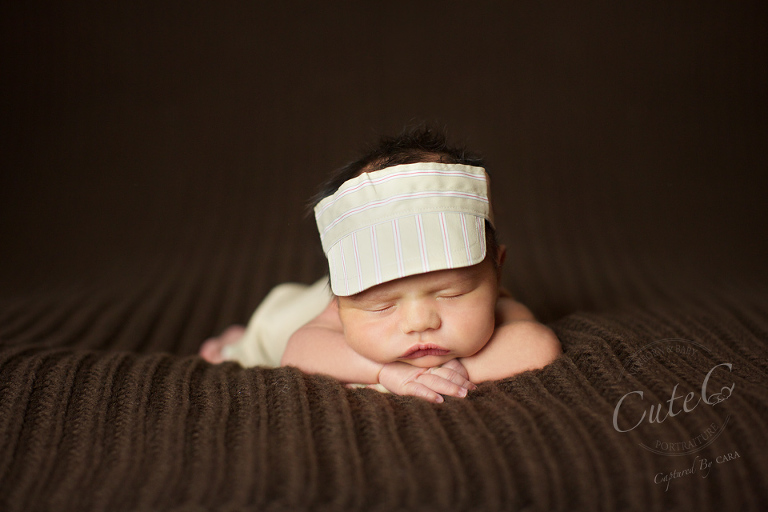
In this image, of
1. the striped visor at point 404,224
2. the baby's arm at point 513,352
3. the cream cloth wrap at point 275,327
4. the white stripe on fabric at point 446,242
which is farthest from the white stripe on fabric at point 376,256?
the cream cloth wrap at point 275,327

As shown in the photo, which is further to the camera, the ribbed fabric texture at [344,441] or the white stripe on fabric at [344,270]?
the white stripe on fabric at [344,270]

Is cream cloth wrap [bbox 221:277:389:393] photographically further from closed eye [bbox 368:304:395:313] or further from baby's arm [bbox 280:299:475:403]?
closed eye [bbox 368:304:395:313]

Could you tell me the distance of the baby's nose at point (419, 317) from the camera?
923mm

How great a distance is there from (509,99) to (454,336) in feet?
6.14

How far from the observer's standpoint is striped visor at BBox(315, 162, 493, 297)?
36.1 inches

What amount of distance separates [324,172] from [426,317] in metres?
1.53

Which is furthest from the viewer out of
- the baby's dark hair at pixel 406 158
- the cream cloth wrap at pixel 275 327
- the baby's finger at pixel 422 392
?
the cream cloth wrap at pixel 275 327

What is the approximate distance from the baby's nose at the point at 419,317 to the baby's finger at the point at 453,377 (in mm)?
76

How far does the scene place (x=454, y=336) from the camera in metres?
0.95

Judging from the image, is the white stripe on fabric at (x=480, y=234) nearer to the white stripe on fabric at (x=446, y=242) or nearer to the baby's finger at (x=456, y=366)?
the white stripe on fabric at (x=446, y=242)

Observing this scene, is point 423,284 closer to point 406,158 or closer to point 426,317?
point 426,317

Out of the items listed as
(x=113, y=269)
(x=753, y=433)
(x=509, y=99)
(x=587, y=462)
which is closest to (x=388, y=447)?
(x=587, y=462)

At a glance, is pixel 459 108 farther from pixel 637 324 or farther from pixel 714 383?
pixel 714 383

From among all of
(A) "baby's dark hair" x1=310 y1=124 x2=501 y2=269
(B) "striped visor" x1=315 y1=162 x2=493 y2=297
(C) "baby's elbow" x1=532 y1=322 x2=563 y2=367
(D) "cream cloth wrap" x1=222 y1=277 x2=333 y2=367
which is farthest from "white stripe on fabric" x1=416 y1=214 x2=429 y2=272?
(D) "cream cloth wrap" x1=222 y1=277 x2=333 y2=367
